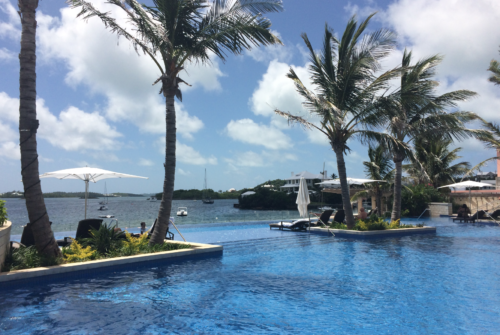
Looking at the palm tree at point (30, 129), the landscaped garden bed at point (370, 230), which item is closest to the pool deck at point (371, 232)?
the landscaped garden bed at point (370, 230)

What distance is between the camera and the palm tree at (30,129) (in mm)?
7266

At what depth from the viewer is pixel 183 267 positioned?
8891 mm

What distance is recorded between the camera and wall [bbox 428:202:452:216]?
2544 cm

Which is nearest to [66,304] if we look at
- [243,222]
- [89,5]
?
[89,5]

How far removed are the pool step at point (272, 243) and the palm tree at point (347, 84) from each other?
215 centimetres

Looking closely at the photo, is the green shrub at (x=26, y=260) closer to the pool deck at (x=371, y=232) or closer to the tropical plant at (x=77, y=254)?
the tropical plant at (x=77, y=254)

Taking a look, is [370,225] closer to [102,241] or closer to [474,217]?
[474,217]

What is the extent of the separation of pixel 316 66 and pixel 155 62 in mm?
7276

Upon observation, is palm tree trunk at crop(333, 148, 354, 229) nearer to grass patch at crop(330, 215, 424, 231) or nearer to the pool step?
grass patch at crop(330, 215, 424, 231)

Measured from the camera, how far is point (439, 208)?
2575cm

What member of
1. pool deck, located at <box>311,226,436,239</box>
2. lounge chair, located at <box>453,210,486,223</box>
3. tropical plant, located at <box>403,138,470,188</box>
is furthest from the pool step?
tropical plant, located at <box>403,138,470,188</box>

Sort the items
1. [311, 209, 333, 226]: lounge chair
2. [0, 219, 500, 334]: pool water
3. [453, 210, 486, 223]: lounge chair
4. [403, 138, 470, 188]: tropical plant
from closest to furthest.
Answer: [0, 219, 500, 334]: pool water < [311, 209, 333, 226]: lounge chair < [453, 210, 486, 223]: lounge chair < [403, 138, 470, 188]: tropical plant

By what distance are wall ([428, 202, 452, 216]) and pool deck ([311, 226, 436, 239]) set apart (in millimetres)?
→ 9917

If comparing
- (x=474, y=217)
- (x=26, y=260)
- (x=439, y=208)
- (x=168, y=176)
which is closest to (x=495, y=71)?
(x=474, y=217)
